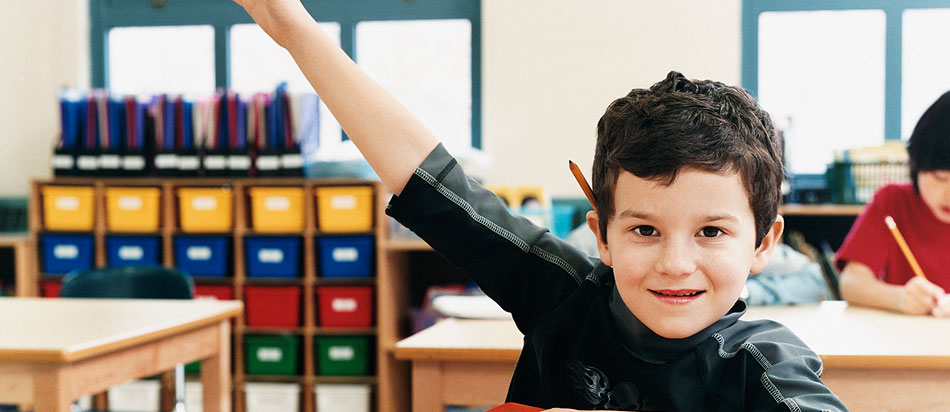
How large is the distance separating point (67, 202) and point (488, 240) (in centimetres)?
304

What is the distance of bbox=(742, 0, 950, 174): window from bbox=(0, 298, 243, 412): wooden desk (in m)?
2.69

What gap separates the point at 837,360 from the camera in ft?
4.04

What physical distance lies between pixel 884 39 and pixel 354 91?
347 cm

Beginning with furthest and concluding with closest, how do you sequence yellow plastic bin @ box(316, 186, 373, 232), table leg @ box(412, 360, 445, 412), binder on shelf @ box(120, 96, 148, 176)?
binder on shelf @ box(120, 96, 148, 176) < yellow plastic bin @ box(316, 186, 373, 232) < table leg @ box(412, 360, 445, 412)

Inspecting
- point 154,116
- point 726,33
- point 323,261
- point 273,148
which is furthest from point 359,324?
point 726,33

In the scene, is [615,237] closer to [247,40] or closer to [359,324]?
[359,324]

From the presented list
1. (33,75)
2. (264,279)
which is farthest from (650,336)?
(33,75)

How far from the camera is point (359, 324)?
3248mm

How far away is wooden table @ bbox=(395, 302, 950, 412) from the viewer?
1.25 meters

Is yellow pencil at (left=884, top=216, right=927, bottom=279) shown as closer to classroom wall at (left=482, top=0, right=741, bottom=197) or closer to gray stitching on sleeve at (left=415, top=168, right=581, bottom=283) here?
gray stitching on sleeve at (left=415, top=168, right=581, bottom=283)

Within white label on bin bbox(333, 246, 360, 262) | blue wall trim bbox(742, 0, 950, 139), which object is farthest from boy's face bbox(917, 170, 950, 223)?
white label on bin bbox(333, 246, 360, 262)

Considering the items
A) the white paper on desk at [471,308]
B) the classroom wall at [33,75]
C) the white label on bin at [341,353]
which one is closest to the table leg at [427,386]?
the white paper on desk at [471,308]

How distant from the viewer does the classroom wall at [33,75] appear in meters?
3.84

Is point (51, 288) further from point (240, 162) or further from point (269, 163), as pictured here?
point (269, 163)
